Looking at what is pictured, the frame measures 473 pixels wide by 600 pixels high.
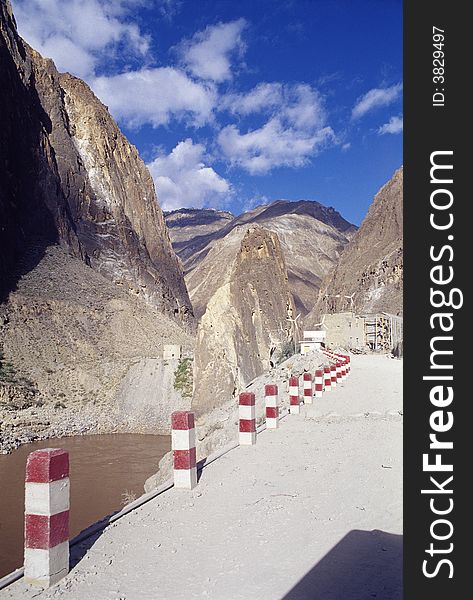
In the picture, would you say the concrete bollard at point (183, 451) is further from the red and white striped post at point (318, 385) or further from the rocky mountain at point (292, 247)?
the rocky mountain at point (292, 247)

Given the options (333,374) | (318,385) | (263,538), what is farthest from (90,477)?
(263,538)

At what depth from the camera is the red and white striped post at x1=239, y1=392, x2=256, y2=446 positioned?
881cm

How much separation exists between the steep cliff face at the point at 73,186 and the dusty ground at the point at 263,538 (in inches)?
1713

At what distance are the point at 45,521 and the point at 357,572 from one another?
7.12 ft

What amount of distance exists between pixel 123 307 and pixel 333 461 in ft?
153

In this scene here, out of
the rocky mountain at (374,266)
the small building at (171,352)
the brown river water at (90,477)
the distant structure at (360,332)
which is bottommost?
the brown river water at (90,477)

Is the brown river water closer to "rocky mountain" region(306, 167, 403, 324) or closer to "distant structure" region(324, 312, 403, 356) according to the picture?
"distant structure" region(324, 312, 403, 356)

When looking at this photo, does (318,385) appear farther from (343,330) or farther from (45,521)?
(343,330)

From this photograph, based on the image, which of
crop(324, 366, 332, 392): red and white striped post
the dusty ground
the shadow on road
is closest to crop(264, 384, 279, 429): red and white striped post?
the dusty ground

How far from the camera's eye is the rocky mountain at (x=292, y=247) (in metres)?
123

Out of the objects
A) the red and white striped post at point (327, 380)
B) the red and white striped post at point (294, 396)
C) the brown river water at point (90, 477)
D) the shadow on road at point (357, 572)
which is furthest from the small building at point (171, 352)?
the shadow on road at point (357, 572)

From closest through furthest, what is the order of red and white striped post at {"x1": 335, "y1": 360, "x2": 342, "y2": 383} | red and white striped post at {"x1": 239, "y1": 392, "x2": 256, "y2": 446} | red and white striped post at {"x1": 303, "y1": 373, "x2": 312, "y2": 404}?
1. red and white striped post at {"x1": 239, "y1": 392, "x2": 256, "y2": 446}
2. red and white striped post at {"x1": 303, "y1": 373, "x2": 312, "y2": 404}
3. red and white striped post at {"x1": 335, "y1": 360, "x2": 342, "y2": 383}

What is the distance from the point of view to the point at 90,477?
968 inches

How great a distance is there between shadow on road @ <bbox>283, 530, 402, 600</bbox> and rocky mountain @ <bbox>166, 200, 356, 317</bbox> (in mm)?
105679
